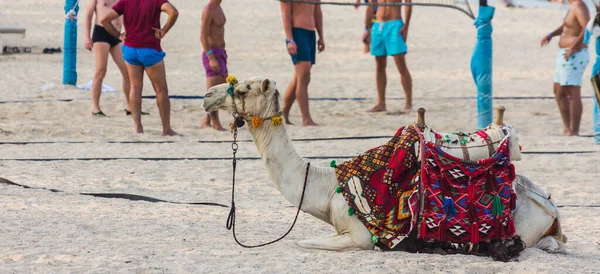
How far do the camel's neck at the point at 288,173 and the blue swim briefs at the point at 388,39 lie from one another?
7.54 metres

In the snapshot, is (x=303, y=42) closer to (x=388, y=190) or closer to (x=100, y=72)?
(x=100, y=72)

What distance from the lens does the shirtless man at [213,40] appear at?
11.0 meters

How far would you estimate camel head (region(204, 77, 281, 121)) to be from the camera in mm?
5578

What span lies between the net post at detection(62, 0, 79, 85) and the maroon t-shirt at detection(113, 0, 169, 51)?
428cm

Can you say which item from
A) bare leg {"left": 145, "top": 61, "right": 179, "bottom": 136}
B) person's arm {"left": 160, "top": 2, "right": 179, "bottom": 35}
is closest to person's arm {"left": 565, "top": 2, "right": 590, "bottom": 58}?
person's arm {"left": 160, "top": 2, "right": 179, "bottom": 35}

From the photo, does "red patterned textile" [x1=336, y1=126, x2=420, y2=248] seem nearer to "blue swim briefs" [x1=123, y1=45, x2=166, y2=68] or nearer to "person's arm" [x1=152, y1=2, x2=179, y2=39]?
"person's arm" [x1=152, y1=2, x2=179, y2=39]

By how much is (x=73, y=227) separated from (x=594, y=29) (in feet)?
18.5

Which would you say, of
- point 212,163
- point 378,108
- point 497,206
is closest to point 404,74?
point 378,108

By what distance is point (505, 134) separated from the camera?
18.2 ft

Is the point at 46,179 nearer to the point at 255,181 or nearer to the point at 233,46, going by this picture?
the point at 255,181

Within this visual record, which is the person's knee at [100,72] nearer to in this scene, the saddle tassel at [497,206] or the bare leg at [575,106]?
the bare leg at [575,106]

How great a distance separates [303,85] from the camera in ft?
39.4

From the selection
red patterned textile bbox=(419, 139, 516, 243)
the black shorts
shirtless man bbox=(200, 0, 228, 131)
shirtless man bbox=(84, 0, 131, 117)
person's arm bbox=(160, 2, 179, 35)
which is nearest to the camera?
red patterned textile bbox=(419, 139, 516, 243)

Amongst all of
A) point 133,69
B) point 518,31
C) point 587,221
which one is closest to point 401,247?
point 587,221
